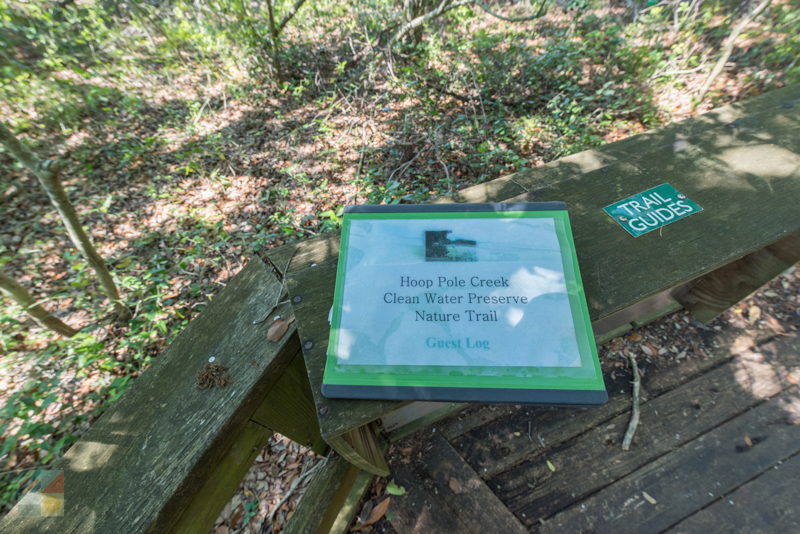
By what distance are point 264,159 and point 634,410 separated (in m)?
4.26

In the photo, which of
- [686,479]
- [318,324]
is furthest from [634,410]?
[318,324]

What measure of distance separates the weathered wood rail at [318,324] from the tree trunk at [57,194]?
5.30 ft

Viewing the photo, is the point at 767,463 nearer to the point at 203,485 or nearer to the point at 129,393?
the point at 203,485

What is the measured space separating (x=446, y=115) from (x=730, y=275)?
10.4 feet

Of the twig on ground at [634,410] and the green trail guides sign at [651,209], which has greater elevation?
the green trail guides sign at [651,209]

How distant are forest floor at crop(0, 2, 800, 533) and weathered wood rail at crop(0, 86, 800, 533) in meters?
1.21

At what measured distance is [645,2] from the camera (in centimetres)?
482

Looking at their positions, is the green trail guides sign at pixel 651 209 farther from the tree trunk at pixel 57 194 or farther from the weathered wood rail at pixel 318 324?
the tree trunk at pixel 57 194

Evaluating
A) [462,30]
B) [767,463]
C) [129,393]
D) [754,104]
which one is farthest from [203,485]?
[462,30]

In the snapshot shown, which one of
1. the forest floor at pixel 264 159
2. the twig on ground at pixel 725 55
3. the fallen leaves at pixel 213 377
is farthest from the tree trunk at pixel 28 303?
the twig on ground at pixel 725 55

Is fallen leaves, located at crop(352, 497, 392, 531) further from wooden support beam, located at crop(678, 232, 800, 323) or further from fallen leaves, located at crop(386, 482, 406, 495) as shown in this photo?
wooden support beam, located at crop(678, 232, 800, 323)

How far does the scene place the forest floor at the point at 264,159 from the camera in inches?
90.4

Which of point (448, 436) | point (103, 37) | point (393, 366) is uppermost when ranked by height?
point (103, 37)

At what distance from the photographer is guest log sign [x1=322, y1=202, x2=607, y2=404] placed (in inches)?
33.1
